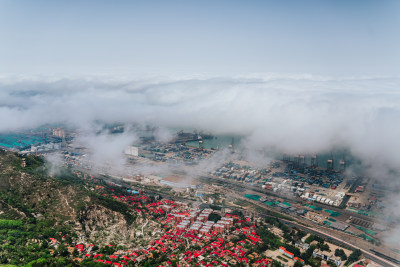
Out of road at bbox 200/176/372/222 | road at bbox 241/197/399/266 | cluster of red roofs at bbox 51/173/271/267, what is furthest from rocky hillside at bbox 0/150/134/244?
road at bbox 200/176/372/222

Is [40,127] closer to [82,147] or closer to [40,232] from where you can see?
[82,147]

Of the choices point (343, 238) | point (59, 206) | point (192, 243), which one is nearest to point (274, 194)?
point (343, 238)

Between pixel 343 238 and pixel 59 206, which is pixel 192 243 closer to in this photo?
pixel 59 206

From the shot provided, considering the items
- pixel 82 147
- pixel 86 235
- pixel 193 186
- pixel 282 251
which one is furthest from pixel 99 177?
pixel 282 251

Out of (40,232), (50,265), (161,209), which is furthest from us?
(161,209)

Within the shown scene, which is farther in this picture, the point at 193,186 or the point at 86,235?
the point at 193,186

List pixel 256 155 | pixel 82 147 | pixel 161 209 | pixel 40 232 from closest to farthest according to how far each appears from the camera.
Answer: pixel 40 232 < pixel 161 209 < pixel 256 155 < pixel 82 147

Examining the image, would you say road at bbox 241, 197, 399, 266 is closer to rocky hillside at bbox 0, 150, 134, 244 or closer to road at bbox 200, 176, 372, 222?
road at bbox 200, 176, 372, 222

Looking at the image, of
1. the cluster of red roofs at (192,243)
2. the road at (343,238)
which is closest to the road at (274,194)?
the road at (343,238)

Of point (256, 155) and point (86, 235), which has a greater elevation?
point (86, 235)

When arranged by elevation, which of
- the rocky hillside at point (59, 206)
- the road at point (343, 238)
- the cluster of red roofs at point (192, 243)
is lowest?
the road at point (343, 238)

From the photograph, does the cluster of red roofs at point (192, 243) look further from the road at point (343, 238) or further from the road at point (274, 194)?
the road at point (274, 194)
